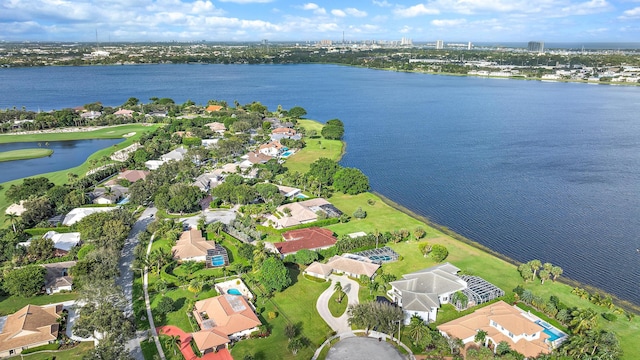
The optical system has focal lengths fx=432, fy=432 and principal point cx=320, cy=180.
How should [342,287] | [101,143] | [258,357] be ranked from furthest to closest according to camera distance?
[101,143] < [342,287] < [258,357]

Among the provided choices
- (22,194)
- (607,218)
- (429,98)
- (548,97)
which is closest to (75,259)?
(22,194)

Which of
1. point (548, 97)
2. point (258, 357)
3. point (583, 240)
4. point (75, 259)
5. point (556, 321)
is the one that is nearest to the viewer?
point (258, 357)

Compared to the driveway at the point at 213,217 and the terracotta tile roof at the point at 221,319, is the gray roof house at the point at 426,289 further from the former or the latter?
the driveway at the point at 213,217

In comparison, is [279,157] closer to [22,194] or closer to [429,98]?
[22,194]

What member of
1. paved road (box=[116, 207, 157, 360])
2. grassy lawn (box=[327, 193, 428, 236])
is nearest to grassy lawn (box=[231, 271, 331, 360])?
paved road (box=[116, 207, 157, 360])

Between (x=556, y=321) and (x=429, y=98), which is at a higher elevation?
(x=429, y=98)

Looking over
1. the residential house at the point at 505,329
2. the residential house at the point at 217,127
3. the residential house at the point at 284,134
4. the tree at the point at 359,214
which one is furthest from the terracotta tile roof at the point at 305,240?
the residential house at the point at 217,127
